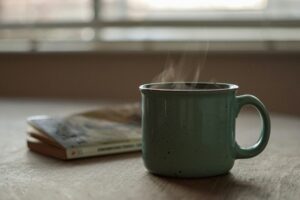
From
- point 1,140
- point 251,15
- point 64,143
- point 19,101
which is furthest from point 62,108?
point 251,15

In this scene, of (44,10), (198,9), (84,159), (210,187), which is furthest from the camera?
(44,10)

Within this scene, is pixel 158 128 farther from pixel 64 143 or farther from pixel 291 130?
pixel 291 130

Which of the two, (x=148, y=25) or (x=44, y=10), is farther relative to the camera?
(x=44, y=10)

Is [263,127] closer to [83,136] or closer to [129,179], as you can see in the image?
[129,179]

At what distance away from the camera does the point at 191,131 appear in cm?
67

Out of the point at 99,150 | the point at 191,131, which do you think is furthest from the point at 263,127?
the point at 99,150

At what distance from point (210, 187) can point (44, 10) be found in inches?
63.3

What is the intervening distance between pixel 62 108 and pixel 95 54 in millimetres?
597

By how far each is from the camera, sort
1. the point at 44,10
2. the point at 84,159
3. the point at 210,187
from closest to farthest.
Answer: the point at 210,187
the point at 84,159
the point at 44,10

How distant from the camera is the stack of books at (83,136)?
827 mm

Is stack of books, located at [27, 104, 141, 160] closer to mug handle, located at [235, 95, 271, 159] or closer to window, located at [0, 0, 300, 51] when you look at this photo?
mug handle, located at [235, 95, 271, 159]

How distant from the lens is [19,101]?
162 cm

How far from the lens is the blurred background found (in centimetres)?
173

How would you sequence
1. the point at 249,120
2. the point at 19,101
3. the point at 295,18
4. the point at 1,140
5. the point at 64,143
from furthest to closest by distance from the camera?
the point at 295,18
the point at 19,101
the point at 249,120
the point at 1,140
the point at 64,143
